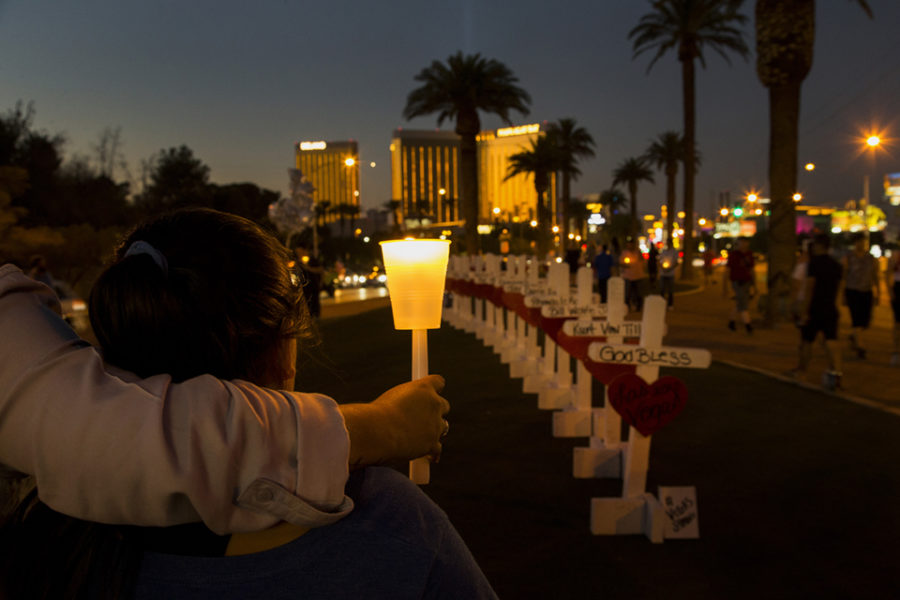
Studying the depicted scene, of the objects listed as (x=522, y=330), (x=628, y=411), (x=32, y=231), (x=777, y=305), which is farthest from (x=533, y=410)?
(x=32, y=231)

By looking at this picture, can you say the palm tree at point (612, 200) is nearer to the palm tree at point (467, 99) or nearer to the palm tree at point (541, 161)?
the palm tree at point (541, 161)

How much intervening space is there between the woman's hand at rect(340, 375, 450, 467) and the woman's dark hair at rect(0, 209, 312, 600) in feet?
0.67

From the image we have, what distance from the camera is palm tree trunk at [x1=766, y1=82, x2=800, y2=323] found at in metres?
15.6

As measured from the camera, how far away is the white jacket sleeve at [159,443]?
0.89 m

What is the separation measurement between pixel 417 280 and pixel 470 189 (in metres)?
27.5

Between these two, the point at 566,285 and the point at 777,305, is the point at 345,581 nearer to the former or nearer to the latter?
the point at 566,285

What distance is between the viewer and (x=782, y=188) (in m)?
15.9

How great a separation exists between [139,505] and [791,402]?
7936 mm

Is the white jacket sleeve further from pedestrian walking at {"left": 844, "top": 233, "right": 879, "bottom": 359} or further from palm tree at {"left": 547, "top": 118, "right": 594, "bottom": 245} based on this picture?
palm tree at {"left": 547, "top": 118, "right": 594, "bottom": 245}

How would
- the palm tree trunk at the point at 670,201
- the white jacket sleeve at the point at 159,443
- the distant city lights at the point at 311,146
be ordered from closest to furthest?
the white jacket sleeve at the point at 159,443
the palm tree trunk at the point at 670,201
the distant city lights at the point at 311,146

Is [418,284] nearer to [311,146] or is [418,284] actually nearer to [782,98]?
[782,98]

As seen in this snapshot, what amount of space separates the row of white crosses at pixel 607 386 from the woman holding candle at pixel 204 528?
10.9 ft

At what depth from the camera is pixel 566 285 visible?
7.87m

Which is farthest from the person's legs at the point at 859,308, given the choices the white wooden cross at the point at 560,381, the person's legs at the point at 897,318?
the white wooden cross at the point at 560,381
